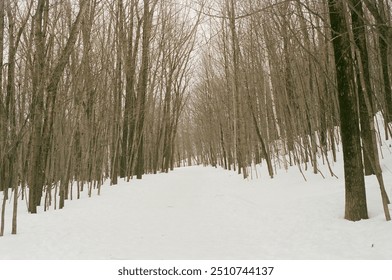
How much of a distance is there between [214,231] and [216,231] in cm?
3

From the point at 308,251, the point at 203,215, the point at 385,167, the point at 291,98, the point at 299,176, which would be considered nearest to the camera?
the point at 308,251

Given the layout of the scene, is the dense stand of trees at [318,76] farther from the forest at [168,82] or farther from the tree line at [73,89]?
the tree line at [73,89]

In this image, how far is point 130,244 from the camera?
4.14 m

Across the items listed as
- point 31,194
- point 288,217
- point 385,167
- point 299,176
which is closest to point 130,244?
point 288,217

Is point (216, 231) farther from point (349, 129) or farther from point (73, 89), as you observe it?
point (73, 89)

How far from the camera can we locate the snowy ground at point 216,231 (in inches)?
145

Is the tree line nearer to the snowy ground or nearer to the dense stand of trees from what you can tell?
the snowy ground

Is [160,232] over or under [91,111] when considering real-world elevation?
under

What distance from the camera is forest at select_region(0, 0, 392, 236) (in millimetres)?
4787

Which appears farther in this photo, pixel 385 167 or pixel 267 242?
pixel 385 167

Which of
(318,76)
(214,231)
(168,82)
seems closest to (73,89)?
(214,231)

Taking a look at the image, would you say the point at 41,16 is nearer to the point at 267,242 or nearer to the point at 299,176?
the point at 267,242

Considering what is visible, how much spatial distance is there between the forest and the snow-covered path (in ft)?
1.83

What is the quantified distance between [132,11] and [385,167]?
1275 centimetres
